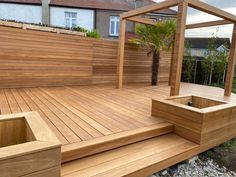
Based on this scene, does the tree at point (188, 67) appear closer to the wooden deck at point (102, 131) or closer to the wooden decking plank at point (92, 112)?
the wooden deck at point (102, 131)

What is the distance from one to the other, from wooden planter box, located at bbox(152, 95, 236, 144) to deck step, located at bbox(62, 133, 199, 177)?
0.15 meters

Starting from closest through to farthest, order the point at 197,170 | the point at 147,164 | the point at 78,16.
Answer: the point at 147,164 → the point at 197,170 → the point at 78,16

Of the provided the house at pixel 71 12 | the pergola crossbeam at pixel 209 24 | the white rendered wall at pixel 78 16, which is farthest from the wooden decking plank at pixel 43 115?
the white rendered wall at pixel 78 16

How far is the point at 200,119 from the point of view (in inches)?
90.7

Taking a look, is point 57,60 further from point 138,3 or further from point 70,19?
point 138,3

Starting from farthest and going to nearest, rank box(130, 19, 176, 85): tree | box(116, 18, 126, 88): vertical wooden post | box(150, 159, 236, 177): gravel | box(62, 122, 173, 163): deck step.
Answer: box(130, 19, 176, 85): tree < box(116, 18, 126, 88): vertical wooden post < box(150, 159, 236, 177): gravel < box(62, 122, 173, 163): deck step

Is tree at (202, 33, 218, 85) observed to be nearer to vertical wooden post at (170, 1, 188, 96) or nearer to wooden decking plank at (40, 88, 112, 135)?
Answer: vertical wooden post at (170, 1, 188, 96)

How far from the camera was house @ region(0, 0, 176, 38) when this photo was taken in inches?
488

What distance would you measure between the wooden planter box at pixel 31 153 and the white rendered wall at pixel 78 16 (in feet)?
41.3

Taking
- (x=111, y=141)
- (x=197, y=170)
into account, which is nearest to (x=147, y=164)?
(x=111, y=141)

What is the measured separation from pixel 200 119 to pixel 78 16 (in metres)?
12.7

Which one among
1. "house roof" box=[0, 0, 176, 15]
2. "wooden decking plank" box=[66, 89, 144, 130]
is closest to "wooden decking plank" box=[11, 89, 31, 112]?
"wooden decking plank" box=[66, 89, 144, 130]

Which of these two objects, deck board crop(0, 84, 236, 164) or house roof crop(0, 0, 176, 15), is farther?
house roof crop(0, 0, 176, 15)

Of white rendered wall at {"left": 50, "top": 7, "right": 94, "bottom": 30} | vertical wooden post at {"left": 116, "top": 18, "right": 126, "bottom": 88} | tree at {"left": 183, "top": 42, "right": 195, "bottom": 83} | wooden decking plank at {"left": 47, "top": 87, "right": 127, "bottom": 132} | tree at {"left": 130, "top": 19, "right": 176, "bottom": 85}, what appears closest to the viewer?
wooden decking plank at {"left": 47, "top": 87, "right": 127, "bottom": 132}
